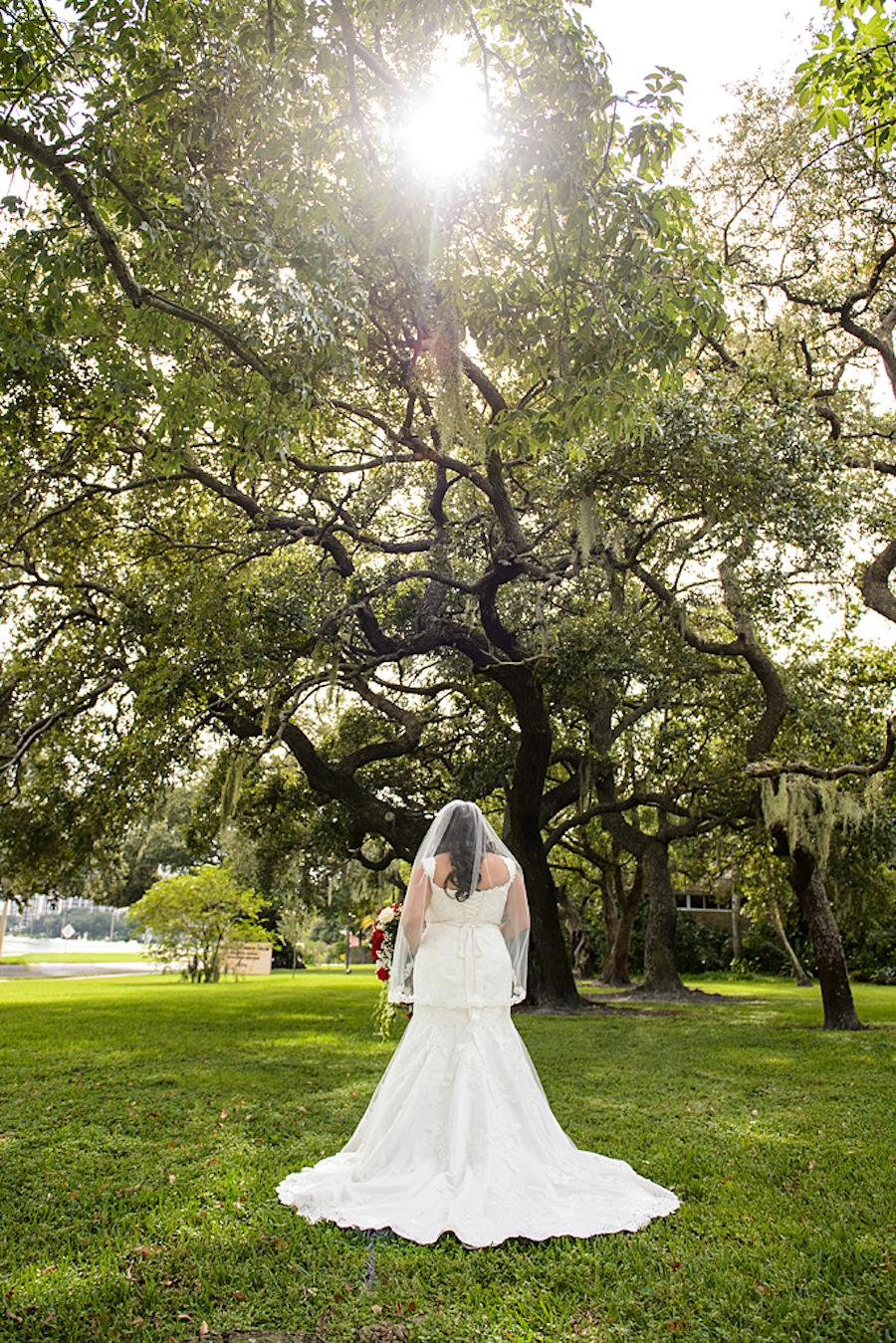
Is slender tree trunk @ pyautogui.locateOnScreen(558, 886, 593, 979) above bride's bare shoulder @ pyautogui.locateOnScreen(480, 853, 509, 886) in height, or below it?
below

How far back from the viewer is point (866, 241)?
12.2m

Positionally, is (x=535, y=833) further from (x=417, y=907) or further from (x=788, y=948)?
(x=788, y=948)

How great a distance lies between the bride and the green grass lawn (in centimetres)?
17

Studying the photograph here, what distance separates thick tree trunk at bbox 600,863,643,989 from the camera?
927 inches

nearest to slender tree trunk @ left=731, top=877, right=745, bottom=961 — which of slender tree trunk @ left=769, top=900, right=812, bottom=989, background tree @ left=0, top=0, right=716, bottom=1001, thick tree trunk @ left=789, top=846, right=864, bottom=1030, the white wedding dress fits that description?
slender tree trunk @ left=769, top=900, right=812, bottom=989

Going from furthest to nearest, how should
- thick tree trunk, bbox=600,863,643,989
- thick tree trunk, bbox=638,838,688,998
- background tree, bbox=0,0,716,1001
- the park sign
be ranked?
the park sign < thick tree trunk, bbox=600,863,643,989 < thick tree trunk, bbox=638,838,688,998 < background tree, bbox=0,0,716,1001

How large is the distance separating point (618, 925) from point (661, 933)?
4756 millimetres

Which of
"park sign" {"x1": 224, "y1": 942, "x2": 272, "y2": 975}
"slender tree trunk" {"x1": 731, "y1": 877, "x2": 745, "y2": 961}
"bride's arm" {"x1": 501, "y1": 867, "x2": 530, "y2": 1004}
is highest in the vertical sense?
"bride's arm" {"x1": 501, "y1": 867, "x2": 530, "y2": 1004}

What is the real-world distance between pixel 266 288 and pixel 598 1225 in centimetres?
468

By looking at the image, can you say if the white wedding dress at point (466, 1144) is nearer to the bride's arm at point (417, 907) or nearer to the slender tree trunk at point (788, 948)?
the bride's arm at point (417, 907)

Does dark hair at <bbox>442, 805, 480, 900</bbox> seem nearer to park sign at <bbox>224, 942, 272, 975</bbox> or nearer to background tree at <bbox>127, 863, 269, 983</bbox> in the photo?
background tree at <bbox>127, 863, 269, 983</bbox>

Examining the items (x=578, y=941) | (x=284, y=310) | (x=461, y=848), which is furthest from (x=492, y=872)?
(x=578, y=941)

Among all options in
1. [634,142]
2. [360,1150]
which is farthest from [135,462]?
[360,1150]

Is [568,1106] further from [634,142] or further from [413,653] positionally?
[413,653]
